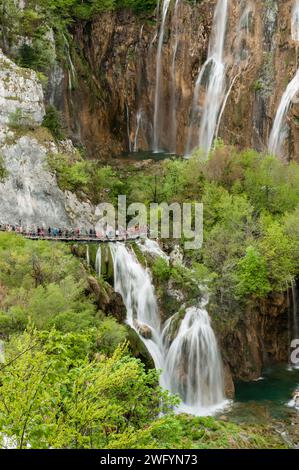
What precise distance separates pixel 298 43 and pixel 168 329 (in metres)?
25.6

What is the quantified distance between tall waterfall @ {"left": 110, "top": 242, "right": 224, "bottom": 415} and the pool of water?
54.3 inches

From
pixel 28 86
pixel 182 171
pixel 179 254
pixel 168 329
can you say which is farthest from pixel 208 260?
pixel 28 86

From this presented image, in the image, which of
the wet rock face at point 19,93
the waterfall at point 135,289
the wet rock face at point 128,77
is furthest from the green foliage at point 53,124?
the waterfall at point 135,289

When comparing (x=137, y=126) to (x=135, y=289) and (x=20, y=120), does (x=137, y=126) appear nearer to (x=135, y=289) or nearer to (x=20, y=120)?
(x=20, y=120)

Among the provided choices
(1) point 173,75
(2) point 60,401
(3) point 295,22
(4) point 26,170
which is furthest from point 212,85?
(2) point 60,401

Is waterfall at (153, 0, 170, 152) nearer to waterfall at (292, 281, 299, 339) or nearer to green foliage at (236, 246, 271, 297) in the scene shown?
waterfall at (292, 281, 299, 339)

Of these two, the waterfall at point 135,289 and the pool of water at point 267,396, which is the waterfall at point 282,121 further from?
the pool of water at point 267,396

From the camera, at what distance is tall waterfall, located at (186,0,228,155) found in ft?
163

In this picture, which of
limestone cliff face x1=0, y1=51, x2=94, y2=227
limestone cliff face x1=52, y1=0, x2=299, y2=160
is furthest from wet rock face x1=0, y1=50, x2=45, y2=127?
limestone cliff face x1=52, y1=0, x2=299, y2=160

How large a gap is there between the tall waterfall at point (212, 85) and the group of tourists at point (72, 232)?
1530cm

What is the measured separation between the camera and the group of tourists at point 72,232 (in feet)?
113

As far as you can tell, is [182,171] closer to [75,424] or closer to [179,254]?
[179,254]

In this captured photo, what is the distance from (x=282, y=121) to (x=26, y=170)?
64.4 ft

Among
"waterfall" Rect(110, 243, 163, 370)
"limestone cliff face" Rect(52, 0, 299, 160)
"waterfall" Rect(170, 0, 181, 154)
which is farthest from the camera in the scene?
"waterfall" Rect(170, 0, 181, 154)
